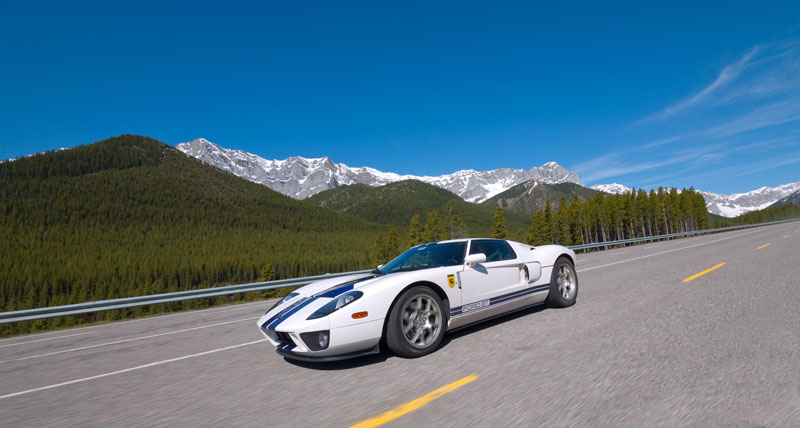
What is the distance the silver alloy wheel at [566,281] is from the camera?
20.9 feet

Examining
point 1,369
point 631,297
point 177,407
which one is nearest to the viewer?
point 177,407

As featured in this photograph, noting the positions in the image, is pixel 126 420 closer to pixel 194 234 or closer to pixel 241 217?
pixel 194 234

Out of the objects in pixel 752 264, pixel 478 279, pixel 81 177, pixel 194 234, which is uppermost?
pixel 81 177

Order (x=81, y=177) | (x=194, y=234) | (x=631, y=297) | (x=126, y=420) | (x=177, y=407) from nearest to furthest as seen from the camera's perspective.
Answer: (x=126, y=420), (x=177, y=407), (x=631, y=297), (x=194, y=234), (x=81, y=177)

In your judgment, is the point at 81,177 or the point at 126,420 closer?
the point at 126,420

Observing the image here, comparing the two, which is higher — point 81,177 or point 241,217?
point 81,177

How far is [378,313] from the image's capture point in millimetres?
3984

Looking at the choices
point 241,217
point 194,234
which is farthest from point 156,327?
point 241,217

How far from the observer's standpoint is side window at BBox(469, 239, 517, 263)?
5448mm

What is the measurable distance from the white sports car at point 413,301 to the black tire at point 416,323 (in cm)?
1

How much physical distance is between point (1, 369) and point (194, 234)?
5659 inches

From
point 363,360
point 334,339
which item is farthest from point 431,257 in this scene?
point 334,339

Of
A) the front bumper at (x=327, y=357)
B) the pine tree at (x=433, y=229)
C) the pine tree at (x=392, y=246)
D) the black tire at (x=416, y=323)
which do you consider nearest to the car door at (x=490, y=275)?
the black tire at (x=416, y=323)

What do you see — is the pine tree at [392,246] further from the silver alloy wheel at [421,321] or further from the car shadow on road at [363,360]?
the silver alloy wheel at [421,321]
